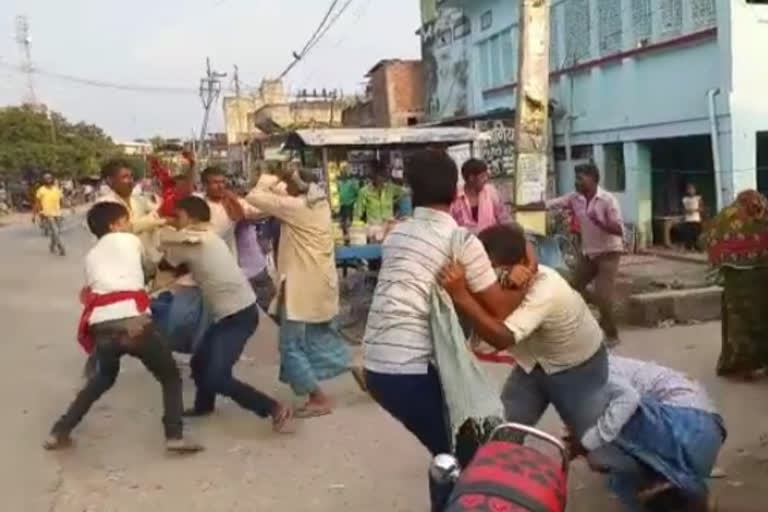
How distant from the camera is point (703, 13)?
14.7 m

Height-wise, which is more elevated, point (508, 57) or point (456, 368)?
point (508, 57)

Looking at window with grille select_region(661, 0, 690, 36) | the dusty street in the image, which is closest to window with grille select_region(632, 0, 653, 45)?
window with grille select_region(661, 0, 690, 36)

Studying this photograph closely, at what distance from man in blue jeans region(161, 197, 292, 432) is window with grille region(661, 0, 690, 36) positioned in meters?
11.0

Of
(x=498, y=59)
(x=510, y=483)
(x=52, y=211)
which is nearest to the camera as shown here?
(x=510, y=483)

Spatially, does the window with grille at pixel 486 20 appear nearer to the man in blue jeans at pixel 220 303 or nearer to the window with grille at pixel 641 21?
the window with grille at pixel 641 21

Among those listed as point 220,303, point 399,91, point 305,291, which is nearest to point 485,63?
point 399,91

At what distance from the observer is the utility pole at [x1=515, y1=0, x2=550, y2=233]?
7.48 meters

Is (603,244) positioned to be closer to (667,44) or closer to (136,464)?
(136,464)

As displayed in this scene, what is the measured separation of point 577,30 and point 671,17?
3111 mm

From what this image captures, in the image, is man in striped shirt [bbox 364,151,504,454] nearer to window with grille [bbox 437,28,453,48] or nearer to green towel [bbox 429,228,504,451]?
green towel [bbox 429,228,504,451]

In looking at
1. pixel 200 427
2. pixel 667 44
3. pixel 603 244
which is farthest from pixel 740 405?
pixel 667 44

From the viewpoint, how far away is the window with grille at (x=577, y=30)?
18.0 meters

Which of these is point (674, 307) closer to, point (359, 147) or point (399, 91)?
point (359, 147)

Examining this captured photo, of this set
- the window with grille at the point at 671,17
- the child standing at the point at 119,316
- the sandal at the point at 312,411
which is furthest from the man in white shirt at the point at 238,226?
the window with grille at the point at 671,17
